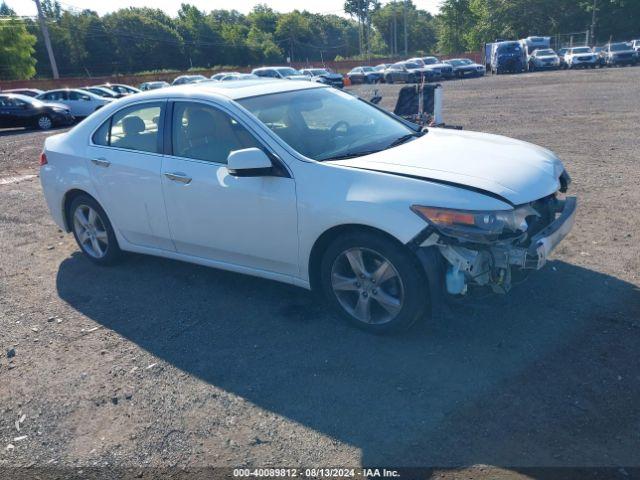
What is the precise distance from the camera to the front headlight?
3602 mm

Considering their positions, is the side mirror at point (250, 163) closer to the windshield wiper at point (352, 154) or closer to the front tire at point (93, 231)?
the windshield wiper at point (352, 154)

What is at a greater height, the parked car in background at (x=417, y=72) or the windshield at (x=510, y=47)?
the windshield at (x=510, y=47)

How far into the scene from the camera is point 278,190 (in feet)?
13.9

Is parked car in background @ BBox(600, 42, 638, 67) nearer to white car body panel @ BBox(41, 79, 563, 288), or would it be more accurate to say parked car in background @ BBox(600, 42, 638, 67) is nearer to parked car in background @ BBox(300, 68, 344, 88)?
parked car in background @ BBox(300, 68, 344, 88)

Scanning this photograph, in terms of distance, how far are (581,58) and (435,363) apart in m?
45.2

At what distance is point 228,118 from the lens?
462 centimetres

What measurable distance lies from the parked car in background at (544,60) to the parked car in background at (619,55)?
323 cm

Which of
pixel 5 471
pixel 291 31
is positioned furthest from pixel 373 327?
pixel 291 31

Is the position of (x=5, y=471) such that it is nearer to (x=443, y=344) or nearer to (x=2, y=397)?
(x=2, y=397)

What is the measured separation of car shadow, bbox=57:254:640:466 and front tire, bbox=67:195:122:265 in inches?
22.2

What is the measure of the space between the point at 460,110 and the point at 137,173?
15.8 meters

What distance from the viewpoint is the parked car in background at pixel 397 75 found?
43.0m

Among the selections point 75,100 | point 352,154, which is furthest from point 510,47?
point 352,154

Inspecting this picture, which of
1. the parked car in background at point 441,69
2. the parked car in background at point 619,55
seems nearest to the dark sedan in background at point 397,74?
the parked car in background at point 441,69
